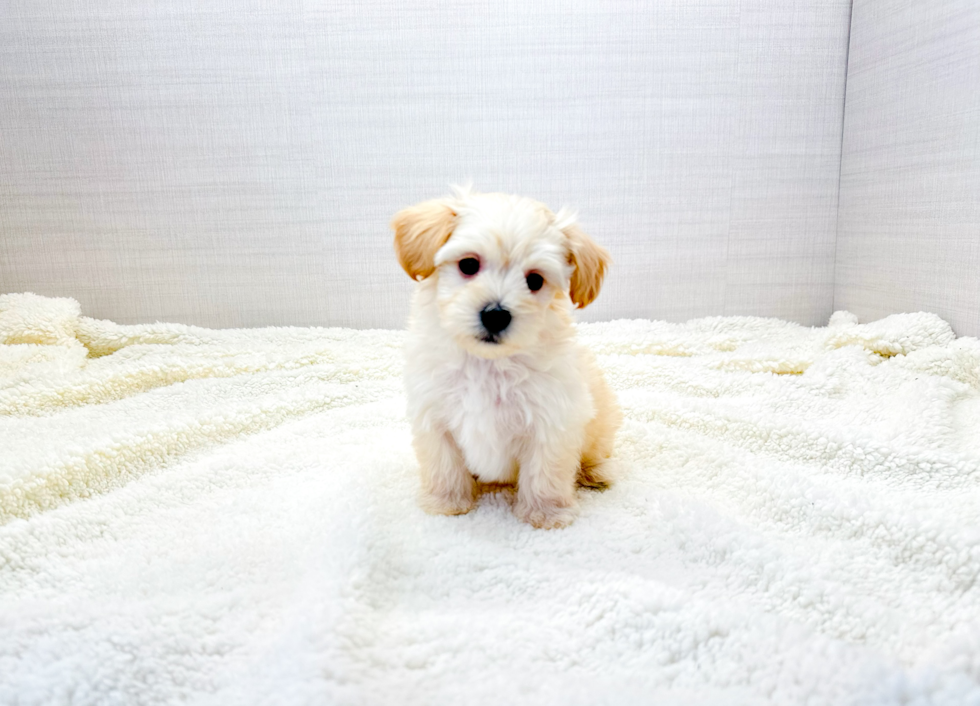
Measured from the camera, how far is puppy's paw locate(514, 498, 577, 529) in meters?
1.20

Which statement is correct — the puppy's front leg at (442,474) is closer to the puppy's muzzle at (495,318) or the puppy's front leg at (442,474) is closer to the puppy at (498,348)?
the puppy at (498,348)

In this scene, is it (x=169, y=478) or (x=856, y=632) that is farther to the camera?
(x=169, y=478)

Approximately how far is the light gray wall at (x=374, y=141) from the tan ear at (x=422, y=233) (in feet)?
4.01

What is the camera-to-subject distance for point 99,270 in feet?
7.94

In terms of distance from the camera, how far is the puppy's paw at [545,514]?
120 cm

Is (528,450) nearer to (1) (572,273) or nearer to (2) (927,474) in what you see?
(1) (572,273)

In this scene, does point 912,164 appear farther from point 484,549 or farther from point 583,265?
point 484,549

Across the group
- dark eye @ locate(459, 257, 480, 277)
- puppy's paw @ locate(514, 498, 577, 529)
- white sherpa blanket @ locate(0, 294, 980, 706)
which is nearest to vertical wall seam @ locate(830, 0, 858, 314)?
white sherpa blanket @ locate(0, 294, 980, 706)

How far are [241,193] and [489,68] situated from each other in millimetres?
1027

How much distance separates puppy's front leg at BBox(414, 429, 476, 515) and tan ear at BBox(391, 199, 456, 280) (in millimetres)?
323

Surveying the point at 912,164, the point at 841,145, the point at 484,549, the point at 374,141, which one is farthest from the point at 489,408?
the point at 841,145

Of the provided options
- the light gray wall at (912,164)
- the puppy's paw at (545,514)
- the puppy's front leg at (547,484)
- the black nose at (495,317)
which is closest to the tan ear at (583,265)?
the black nose at (495,317)

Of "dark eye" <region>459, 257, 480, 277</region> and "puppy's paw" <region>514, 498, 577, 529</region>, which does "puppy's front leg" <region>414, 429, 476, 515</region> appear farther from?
"dark eye" <region>459, 257, 480, 277</region>

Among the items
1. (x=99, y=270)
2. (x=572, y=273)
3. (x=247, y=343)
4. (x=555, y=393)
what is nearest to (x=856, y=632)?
(x=555, y=393)
